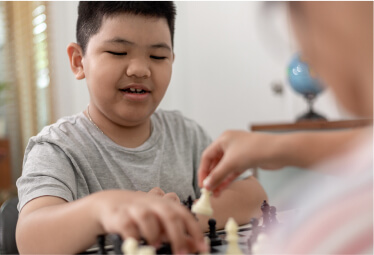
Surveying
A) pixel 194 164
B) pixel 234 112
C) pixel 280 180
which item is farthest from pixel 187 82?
pixel 194 164

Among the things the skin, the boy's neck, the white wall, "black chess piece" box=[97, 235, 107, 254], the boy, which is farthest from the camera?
the white wall

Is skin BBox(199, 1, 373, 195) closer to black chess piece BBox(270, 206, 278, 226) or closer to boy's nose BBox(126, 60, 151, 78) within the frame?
black chess piece BBox(270, 206, 278, 226)

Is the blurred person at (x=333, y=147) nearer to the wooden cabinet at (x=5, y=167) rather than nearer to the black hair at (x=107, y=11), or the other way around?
the black hair at (x=107, y=11)

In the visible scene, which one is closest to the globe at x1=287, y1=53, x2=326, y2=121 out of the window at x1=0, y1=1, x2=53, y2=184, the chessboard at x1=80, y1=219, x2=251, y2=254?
the chessboard at x1=80, y1=219, x2=251, y2=254

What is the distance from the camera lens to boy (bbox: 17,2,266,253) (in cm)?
83

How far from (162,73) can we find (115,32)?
151 millimetres

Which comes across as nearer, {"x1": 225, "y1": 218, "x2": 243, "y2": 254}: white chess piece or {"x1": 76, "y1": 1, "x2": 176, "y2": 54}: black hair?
{"x1": 225, "y1": 218, "x2": 243, "y2": 254}: white chess piece

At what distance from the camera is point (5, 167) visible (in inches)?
133

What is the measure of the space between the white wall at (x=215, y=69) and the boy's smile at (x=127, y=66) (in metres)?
1.91

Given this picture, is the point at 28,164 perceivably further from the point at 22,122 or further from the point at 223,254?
the point at 22,122

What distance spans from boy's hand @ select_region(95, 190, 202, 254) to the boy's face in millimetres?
509

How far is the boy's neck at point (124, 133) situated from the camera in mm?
1130

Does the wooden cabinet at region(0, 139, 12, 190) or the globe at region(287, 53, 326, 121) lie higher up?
the globe at region(287, 53, 326, 121)

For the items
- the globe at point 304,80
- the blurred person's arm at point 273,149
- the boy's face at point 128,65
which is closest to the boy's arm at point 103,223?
the blurred person's arm at point 273,149
